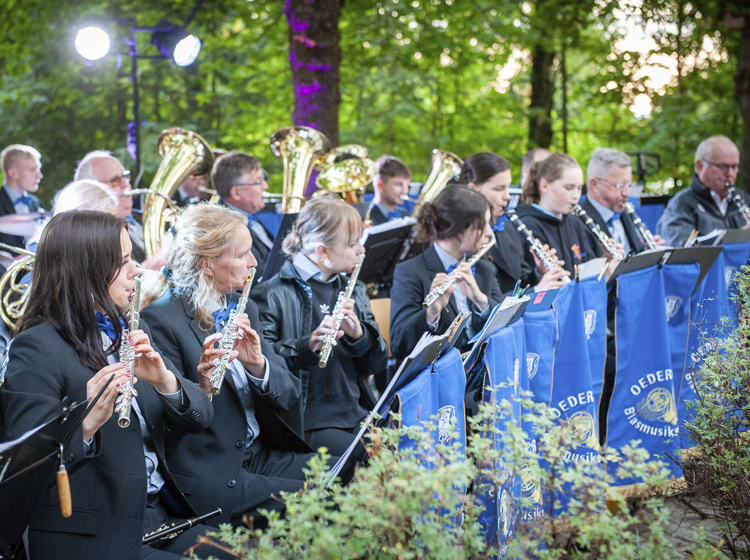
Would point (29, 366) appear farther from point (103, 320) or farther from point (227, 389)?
point (227, 389)

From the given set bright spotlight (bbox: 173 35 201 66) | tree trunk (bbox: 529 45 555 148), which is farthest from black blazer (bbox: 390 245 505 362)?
tree trunk (bbox: 529 45 555 148)

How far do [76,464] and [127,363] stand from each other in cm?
34

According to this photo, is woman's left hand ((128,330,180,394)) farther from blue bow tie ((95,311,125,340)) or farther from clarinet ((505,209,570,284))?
clarinet ((505,209,570,284))

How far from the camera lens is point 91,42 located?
772cm

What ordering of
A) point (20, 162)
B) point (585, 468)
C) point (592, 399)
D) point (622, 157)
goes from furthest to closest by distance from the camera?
A: point (20, 162), point (622, 157), point (592, 399), point (585, 468)

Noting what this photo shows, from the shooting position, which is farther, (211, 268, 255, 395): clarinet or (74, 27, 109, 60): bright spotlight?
(74, 27, 109, 60): bright spotlight

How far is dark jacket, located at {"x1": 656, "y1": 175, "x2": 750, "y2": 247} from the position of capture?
670 cm

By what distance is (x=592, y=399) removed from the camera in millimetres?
3947

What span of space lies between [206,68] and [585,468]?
11.5 metres

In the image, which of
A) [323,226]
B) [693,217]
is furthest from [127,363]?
[693,217]

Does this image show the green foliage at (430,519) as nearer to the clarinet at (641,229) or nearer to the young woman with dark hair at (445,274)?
the young woman with dark hair at (445,274)

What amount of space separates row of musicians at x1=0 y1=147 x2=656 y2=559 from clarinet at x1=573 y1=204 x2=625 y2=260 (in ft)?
3.89

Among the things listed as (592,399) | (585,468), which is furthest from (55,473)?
(592,399)

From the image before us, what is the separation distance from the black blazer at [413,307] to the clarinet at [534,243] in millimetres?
560
